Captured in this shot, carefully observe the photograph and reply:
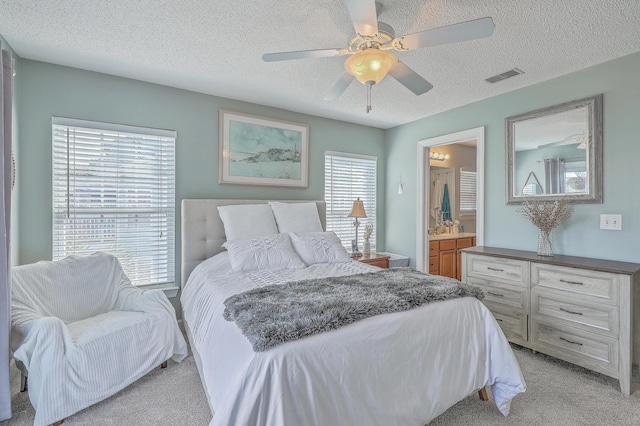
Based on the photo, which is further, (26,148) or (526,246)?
(526,246)

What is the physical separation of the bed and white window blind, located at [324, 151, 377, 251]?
220 cm

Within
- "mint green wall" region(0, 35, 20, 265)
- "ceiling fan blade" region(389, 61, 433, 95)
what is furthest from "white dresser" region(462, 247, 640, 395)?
"mint green wall" region(0, 35, 20, 265)

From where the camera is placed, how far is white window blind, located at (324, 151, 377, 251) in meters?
4.34

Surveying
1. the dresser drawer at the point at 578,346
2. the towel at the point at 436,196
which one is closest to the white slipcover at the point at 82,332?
the dresser drawer at the point at 578,346

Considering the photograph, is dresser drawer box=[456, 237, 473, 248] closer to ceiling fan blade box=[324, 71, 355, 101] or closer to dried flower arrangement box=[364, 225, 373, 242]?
dried flower arrangement box=[364, 225, 373, 242]

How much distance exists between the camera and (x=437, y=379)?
1.68m

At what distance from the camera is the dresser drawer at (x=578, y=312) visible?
7.30 feet

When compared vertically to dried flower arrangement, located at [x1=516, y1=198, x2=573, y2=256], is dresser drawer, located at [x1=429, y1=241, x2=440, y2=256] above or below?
below

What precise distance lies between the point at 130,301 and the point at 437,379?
2268mm

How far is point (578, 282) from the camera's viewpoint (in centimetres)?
239

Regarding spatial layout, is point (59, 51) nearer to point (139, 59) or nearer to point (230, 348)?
point (139, 59)

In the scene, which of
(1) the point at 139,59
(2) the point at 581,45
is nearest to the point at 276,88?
(1) the point at 139,59

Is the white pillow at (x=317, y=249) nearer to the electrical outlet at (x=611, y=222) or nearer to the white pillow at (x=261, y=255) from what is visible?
the white pillow at (x=261, y=255)

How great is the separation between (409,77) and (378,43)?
344 mm
